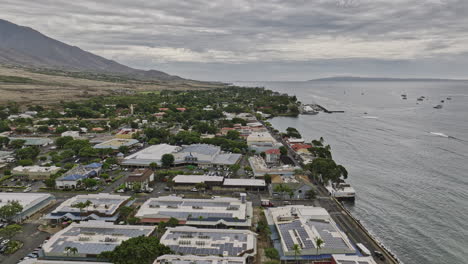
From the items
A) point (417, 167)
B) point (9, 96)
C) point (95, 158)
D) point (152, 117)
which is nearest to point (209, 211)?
point (95, 158)

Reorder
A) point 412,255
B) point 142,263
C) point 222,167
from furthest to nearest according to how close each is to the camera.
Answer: point 222,167
point 412,255
point 142,263

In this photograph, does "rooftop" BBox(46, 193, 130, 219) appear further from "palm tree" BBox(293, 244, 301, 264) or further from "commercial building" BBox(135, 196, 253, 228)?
"palm tree" BBox(293, 244, 301, 264)

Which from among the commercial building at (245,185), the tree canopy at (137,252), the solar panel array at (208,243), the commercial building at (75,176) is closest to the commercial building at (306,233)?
the solar panel array at (208,243)

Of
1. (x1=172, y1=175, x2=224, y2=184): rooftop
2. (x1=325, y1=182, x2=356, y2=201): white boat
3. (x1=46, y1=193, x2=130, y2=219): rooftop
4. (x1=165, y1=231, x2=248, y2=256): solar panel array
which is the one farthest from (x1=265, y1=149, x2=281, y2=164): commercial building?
(x1=165, y1=231, x2=248, y2=256): solar panel array

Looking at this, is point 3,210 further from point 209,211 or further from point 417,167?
point 417,167

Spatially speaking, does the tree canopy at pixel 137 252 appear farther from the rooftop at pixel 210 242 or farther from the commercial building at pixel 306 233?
the commercial building at pixel 306 233

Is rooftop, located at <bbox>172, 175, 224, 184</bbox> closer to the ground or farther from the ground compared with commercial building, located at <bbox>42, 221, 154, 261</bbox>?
farther from the ground
